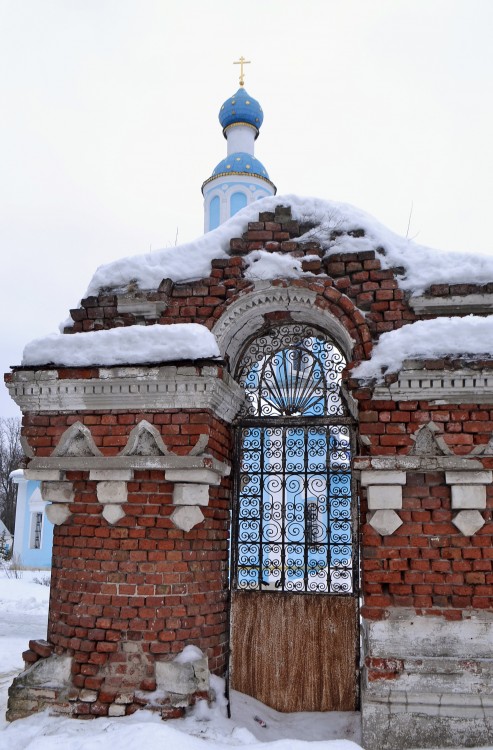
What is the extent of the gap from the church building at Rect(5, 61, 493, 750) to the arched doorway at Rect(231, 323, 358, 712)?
0.05 feet

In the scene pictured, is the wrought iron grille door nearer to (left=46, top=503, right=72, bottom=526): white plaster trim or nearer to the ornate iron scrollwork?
the ornate iron scrollwork

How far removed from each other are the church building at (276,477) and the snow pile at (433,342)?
0.05 ft

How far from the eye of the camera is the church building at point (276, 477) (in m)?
3.99

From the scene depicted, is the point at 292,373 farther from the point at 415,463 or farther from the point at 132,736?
the point at 132,736

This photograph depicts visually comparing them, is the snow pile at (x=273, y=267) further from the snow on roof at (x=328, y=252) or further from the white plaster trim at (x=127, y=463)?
the white plaster trim at (x=127, y=463)

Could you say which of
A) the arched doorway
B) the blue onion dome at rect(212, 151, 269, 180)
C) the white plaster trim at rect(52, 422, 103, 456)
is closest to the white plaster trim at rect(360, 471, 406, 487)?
the arched doorway

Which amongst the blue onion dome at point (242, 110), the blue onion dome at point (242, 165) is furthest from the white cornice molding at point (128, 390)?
the blue onion dome at point (242, 110)

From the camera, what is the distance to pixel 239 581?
4762 millimetres

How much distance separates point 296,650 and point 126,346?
2.48 metres

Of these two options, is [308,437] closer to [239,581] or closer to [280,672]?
[239,581]

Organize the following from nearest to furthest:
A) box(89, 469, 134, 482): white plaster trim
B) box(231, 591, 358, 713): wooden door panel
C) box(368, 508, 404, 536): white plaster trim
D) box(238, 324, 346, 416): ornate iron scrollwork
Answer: box(368, 508, 404, 536): white plaster trim, box(89, 469, 134, 482): white plaster trim, box(231, 591, 358, 713): wooden door panel, box(238, 324, 346, 416): ornate iron scrollwork

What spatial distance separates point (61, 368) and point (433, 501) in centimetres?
263

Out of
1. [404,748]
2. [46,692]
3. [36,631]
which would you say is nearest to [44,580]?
[36,631]

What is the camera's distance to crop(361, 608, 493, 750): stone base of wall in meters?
3.80
